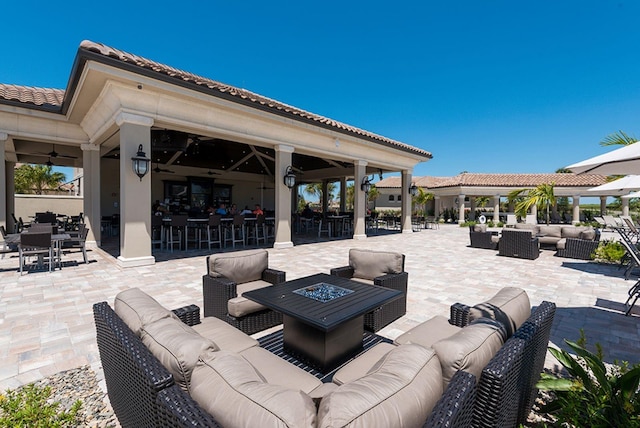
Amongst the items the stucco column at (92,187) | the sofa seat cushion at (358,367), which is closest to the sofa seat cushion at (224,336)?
the sofa seat cushion at (358,367)

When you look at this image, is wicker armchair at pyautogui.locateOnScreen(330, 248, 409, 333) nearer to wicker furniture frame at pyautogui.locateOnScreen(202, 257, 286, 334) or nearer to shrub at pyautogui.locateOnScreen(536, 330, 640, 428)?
wicker furniture frame at pyautogui.locateOnScreen(202, 257, 286, 334)

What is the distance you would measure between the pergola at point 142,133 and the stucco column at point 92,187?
0.03 metres

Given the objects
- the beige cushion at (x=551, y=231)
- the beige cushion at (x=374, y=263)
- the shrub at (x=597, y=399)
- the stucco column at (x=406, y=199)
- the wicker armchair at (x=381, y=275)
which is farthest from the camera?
the stucco column at (x=406, y=199)

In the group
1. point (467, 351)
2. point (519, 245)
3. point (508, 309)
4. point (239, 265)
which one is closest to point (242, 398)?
point (467, 351)

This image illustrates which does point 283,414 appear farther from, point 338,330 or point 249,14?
point 249,14

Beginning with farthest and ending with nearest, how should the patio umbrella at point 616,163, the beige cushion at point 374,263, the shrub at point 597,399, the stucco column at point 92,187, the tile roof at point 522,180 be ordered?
the tile roof at point 522,180, the stucco column at point 92,187, the beige cushion at point 374,263, the patio umbrella at point 616,163, the shrub at point 597,399

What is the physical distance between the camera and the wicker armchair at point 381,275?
11.3 ft

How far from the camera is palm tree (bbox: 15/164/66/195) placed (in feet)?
76.4

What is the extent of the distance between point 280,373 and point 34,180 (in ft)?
109

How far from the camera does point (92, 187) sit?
9445 mm

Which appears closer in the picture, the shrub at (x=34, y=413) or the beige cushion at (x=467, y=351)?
the beige cushion at (x=467, y=351)

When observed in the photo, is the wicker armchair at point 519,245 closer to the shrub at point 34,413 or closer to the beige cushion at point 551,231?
the beige cushion at point 551,231

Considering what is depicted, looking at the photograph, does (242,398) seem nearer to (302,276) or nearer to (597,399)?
(597,399)

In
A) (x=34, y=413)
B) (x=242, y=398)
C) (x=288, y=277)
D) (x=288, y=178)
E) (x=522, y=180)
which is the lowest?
(x=288, y=277)
